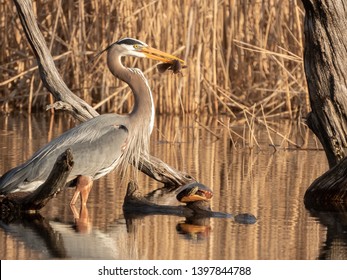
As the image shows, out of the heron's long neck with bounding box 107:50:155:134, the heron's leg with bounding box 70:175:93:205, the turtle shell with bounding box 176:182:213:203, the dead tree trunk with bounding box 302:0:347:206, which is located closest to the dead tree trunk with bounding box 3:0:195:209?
the heron's long neck with bounding box 107:50:155:134

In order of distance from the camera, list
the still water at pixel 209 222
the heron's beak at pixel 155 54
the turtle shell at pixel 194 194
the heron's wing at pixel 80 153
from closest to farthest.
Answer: the still water at pixel 209 222 → the turtle shell at pixel 194 194 → the heron's wing at pixel 80 153 → the heron's beak at pixel 155 54

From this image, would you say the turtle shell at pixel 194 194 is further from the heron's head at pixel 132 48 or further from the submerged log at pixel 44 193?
the heron's head at pixel 132 48

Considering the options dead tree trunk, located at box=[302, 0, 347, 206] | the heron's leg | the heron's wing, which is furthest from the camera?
dead tree trunk, located at box=[302, 0, 347, 206]

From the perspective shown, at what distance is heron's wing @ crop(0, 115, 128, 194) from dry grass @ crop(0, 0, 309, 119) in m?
5.73

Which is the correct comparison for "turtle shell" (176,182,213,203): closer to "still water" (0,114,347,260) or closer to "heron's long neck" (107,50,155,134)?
"still water" (0,114,347,260)

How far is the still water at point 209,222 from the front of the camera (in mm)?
6188

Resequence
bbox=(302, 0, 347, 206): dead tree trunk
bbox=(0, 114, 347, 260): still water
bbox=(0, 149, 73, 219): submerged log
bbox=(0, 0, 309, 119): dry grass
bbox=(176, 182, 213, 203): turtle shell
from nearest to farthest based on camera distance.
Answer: bbox=(0, 114, 347, 260): still water, bbox=(0, 149, 73, 219): submerged log, bbox=(176, 182, 213, 203): turtle shell, bbox=(302, 0, 347, 206): dead tree trunk, bbox=(0, 0, 309, 119): dry grass

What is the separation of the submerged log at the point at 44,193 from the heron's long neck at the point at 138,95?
1051 mm

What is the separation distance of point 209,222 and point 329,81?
1.63 meters

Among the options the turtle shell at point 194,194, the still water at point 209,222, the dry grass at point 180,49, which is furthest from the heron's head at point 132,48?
the dry grass at point 180,49

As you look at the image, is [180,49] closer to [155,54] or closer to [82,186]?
[155,54]

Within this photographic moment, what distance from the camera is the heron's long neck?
823 centimetres

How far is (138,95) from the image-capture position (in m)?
8.36
